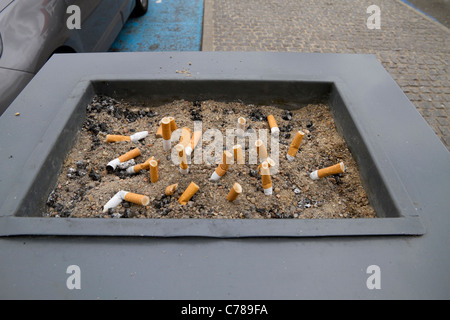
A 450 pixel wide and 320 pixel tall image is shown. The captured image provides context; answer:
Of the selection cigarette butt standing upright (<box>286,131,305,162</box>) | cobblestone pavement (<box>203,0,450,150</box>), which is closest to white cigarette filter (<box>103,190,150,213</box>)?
cigarette butt standing upright (<box>286,131,305,162</box>)

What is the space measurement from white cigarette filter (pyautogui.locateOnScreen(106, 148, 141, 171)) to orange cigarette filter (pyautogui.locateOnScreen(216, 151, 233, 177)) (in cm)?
54

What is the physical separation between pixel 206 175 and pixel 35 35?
1892 millimetres

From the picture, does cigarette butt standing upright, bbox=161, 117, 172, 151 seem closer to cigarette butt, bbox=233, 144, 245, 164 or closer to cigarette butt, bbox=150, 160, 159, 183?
cigarette butt, bbox=150, 160, 159, 183

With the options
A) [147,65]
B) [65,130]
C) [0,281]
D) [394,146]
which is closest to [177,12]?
[147,65]

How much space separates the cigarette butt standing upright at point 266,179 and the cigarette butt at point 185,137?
0.56 m

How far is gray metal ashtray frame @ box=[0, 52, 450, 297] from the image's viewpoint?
4.23 ft

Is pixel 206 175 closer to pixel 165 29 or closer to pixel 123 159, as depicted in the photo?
pixel 123 159

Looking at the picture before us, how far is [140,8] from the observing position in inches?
199

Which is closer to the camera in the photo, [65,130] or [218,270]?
[218,270]

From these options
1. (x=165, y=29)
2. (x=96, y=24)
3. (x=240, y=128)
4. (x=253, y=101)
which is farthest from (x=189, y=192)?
(x=165, y=29)
